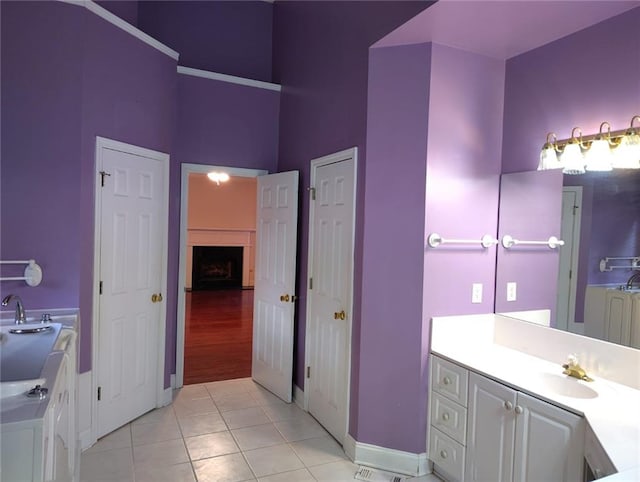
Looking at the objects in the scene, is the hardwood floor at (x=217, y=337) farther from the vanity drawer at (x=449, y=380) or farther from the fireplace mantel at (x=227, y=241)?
the vanity drawer at (x=449, y=380)

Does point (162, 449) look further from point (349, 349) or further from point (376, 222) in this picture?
point (376, 222)

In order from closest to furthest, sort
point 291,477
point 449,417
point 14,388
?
point 14,388 < point 449,417 < point 291,477

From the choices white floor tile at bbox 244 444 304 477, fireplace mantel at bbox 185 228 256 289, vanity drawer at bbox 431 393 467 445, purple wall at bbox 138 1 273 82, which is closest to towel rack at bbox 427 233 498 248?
vanity drawer at bbox 431 393 467 445

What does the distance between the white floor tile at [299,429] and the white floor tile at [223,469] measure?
432mm

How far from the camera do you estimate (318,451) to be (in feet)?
9.27

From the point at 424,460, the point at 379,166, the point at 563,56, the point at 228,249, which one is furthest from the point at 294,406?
the point at 228,249

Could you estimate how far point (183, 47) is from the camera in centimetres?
428

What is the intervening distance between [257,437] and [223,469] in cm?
44

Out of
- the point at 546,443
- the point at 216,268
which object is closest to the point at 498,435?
the point at 546,443

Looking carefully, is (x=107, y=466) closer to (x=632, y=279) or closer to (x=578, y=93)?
(x=632, y=279)

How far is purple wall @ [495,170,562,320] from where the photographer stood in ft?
8.20

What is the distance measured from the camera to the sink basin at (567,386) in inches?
78.8

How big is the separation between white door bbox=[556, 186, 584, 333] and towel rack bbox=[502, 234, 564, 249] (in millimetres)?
38

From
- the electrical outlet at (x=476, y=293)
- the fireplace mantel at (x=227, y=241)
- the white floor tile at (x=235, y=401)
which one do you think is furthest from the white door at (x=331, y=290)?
the fireplace mantel at (x=227, y=241)
